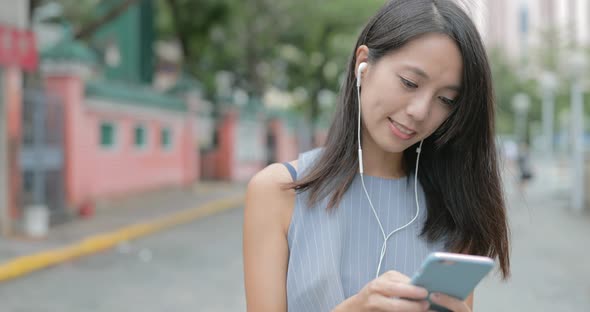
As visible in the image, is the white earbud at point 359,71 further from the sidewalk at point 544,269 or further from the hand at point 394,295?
the sidewalk at point 544,269

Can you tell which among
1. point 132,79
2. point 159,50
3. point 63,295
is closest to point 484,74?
point 63,295

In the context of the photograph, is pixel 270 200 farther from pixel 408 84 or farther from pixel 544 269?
pixel 544 269

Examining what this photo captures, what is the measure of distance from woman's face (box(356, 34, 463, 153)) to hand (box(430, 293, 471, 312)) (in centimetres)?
37

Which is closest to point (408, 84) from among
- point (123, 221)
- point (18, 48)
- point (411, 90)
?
point (411, 90)

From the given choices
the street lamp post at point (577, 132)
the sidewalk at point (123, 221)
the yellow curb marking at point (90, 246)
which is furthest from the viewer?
the street lamp post at point (577, 132)

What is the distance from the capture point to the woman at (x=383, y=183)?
1348 millimetres

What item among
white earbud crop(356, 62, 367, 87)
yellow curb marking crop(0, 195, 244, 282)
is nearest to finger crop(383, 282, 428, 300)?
white earbud crop(356, 62, 367, 87)

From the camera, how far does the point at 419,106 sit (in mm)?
1341

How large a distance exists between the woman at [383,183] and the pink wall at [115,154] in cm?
1127

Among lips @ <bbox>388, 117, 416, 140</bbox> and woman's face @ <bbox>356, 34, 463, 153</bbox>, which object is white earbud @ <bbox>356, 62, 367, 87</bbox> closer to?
woman's face @ <bbox>356, 34, 463, 153</bbox>

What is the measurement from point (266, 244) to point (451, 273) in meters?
0.44

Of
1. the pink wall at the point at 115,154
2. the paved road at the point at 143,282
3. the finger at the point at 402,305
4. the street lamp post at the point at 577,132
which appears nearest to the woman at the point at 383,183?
the finger at the point at 402,305

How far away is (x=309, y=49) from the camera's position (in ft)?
84.4

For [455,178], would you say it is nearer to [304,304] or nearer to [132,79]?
[304,304]
